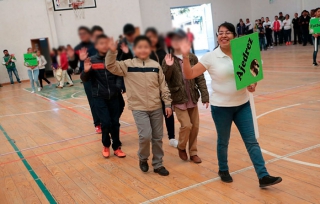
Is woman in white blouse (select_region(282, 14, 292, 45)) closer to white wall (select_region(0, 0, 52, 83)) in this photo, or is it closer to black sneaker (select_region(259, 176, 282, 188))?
black sneaker (select_region(259, 176, 282, 188))

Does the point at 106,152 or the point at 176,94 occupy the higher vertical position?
the point at 176,94

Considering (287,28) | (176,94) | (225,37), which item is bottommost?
(176,94)

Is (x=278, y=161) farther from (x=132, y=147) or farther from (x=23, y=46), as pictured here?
(x=23, y=46)

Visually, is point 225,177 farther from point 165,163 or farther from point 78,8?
point 78,8

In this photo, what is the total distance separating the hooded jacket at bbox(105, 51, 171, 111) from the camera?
13.0ft

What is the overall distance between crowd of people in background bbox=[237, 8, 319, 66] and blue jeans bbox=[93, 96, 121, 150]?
17.6 metres

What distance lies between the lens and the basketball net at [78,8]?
1.85 meters

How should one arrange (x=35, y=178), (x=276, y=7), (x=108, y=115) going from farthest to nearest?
(x=276, y=7)
(x=108, y=115)
(x=35, y=178)

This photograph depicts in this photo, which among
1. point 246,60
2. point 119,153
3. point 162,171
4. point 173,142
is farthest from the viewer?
point 173,142

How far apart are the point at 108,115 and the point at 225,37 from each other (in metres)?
2.25

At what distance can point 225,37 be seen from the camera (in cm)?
345

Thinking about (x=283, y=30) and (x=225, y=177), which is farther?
(x=283, y=30)

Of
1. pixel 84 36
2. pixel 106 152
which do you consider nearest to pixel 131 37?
pixel 84 36

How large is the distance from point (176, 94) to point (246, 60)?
121 centimetres
